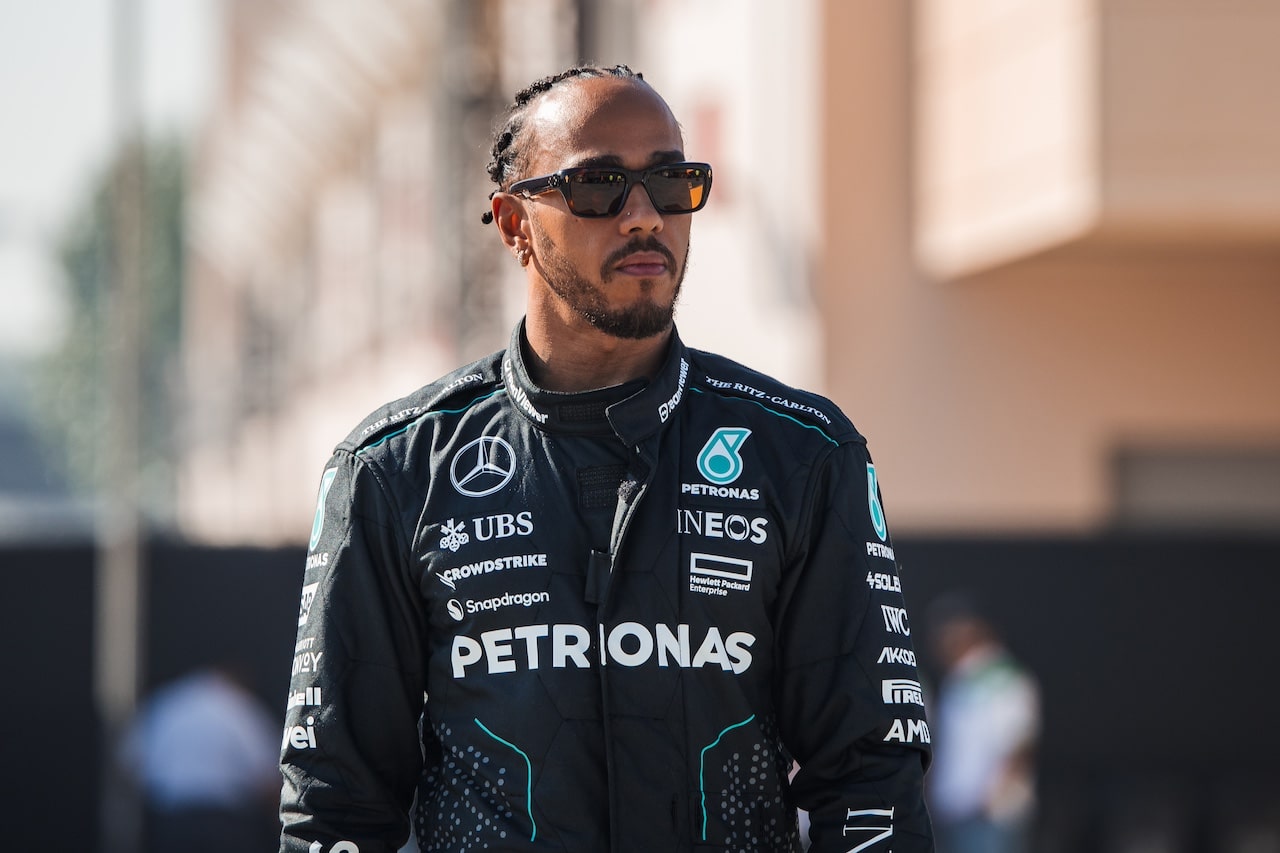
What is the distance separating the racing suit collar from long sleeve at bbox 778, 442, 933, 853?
0.27 metres

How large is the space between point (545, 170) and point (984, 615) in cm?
1078

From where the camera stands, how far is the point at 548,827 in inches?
110

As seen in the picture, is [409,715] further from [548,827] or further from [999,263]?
[999,263]

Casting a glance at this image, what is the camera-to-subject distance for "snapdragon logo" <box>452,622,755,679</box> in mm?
2826

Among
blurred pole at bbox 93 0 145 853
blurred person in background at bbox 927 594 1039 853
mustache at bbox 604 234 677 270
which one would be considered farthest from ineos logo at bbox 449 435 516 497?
blurred pole at bbox 93 0 145 853

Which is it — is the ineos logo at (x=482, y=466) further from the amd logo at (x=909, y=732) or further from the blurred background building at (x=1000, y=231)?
the blurred background building at (x=1000, y=231)

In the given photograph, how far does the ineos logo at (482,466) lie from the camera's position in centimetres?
297

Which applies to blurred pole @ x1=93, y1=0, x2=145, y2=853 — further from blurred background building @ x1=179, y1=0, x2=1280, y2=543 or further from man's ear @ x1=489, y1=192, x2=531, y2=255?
man's ear @ x1=489, y1=192, x2=531, y2=255

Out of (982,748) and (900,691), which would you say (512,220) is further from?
(982,748)

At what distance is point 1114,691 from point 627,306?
11055mm

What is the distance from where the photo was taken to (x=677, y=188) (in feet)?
9.75

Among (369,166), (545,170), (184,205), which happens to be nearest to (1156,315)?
(545,170)

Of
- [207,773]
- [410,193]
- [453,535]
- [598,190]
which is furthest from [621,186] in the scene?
[410,193]

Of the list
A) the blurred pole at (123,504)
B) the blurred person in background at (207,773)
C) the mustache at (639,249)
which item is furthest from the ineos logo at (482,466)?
the blurred pole at (123,504)
